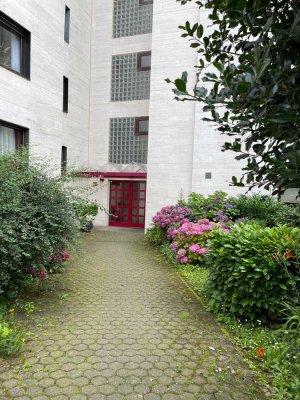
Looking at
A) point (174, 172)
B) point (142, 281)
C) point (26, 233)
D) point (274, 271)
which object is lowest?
point (142, 281)

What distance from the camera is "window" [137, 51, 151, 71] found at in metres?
14.3

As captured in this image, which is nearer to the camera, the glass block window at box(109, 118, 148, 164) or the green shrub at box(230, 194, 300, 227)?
the green shrub at box(230, 194, 300, 227)

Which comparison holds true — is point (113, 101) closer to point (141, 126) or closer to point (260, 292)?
point (141, 126)

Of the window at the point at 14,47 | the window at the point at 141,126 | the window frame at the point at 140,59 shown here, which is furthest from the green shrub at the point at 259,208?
the window frame at the point at 140,59

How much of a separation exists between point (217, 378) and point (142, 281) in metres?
3.42

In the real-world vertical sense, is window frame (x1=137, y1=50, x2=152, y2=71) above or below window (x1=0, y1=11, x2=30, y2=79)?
above

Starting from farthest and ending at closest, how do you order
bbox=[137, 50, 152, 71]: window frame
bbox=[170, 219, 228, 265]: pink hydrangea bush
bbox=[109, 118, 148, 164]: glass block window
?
bbox=[109, 118, 148, 164]: glass block window < bbox=[137, 50, 152, 71]: window frame < bbox=[170, 219, 228, 265]: pink hydrangea bush

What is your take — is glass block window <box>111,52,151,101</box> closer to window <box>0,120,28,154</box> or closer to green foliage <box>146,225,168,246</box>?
window <box>0,120,28,154</box>

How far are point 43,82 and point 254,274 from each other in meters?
9.16

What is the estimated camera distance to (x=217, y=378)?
9.69 ft

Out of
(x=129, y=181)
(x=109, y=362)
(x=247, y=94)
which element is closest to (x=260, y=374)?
(x=109, y=362)

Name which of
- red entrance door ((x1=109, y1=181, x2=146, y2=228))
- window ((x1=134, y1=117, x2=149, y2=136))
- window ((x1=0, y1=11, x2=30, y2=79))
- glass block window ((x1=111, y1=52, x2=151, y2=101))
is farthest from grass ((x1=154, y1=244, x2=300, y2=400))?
glass block window ((x1=111, y1=52, x2=151, y2=101))

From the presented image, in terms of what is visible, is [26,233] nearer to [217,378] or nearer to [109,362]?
[109,362]

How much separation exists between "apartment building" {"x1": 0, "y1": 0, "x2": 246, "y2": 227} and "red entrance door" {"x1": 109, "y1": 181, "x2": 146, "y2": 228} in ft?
0.18
